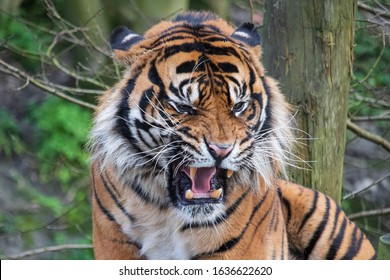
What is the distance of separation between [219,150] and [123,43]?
28.6 inches

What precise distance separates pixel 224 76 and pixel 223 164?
1.22 feet

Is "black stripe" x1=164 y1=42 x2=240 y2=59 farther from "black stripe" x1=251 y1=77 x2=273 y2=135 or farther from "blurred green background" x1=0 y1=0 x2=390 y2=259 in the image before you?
"blurred green background" x1=0 y1=0 x2=390 y2=259

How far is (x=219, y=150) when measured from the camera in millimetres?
2848

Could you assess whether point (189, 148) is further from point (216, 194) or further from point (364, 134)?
point (364, 134)

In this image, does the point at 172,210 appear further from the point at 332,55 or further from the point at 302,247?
the point at 332,55

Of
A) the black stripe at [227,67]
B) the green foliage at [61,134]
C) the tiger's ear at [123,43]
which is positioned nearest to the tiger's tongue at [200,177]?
the black stripe at [227,67]

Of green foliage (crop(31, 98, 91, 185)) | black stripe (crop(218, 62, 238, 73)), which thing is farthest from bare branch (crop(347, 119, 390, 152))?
green foliage (crop(31, 98, 91, 185))

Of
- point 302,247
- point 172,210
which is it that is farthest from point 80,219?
point 172,210

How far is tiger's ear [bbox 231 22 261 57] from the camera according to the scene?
329cm

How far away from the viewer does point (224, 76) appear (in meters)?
3.01

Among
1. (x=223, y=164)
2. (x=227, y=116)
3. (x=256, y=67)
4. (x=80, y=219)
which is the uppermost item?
(x=256, y=67)

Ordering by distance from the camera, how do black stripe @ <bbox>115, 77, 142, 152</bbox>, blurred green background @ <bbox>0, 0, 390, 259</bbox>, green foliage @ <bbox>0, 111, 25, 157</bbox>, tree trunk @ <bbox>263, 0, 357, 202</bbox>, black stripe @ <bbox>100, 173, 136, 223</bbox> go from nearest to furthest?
black stripe @ <bbox>115, 77, 142, 152</bbox> < black stripe @ <bbox>100, 173, 136, 223</bbox> < tree trunk @ <bbox>263, 0, 357, 202</bbox> < blurred green background @ <bbox>0, 0, 390, 259</bbox> < green foliage @ <bbox>0, 111, 25, 157</bbox>

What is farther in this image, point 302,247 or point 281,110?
point 302,247

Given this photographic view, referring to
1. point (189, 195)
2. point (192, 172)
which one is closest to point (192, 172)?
point (192, 172)
